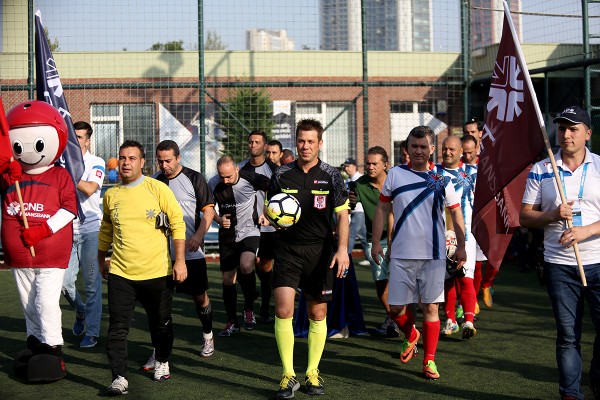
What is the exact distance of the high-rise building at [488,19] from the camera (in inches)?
570

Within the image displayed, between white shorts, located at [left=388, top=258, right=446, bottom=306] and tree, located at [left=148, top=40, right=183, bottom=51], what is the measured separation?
875cm

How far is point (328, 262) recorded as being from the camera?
6766mm

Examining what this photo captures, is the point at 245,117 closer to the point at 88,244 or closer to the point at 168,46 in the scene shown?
the point at 168,46

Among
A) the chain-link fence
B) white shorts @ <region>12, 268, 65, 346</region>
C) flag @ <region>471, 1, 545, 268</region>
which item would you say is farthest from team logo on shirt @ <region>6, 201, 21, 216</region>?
the chain-link fence

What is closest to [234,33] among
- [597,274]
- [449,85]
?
[449,85]

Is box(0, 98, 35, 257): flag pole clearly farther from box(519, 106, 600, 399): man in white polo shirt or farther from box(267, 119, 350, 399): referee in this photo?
box(519, 106, 600, 399): man in white polo shirt

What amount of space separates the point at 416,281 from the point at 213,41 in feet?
31.7

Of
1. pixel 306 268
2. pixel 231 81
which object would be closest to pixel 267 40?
pixel 231 81

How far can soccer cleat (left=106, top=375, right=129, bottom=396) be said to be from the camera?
6.49 m

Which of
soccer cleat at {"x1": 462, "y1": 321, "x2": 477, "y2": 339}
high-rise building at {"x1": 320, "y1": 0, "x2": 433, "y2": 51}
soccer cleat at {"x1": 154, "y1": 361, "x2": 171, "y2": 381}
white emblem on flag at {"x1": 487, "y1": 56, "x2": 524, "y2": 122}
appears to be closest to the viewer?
white emblem on flag at {"x1": 487, "y1": 56, "x2": 524, "y2": 122}

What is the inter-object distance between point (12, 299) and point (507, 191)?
7232mm

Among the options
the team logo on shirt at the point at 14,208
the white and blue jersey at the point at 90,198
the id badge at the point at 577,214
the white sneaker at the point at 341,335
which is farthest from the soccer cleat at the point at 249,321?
the id badge at the point at 577,214

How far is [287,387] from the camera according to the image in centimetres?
636

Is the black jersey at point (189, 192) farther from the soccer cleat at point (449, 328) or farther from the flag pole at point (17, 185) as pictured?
the soccer cleat at point (449, 328)
